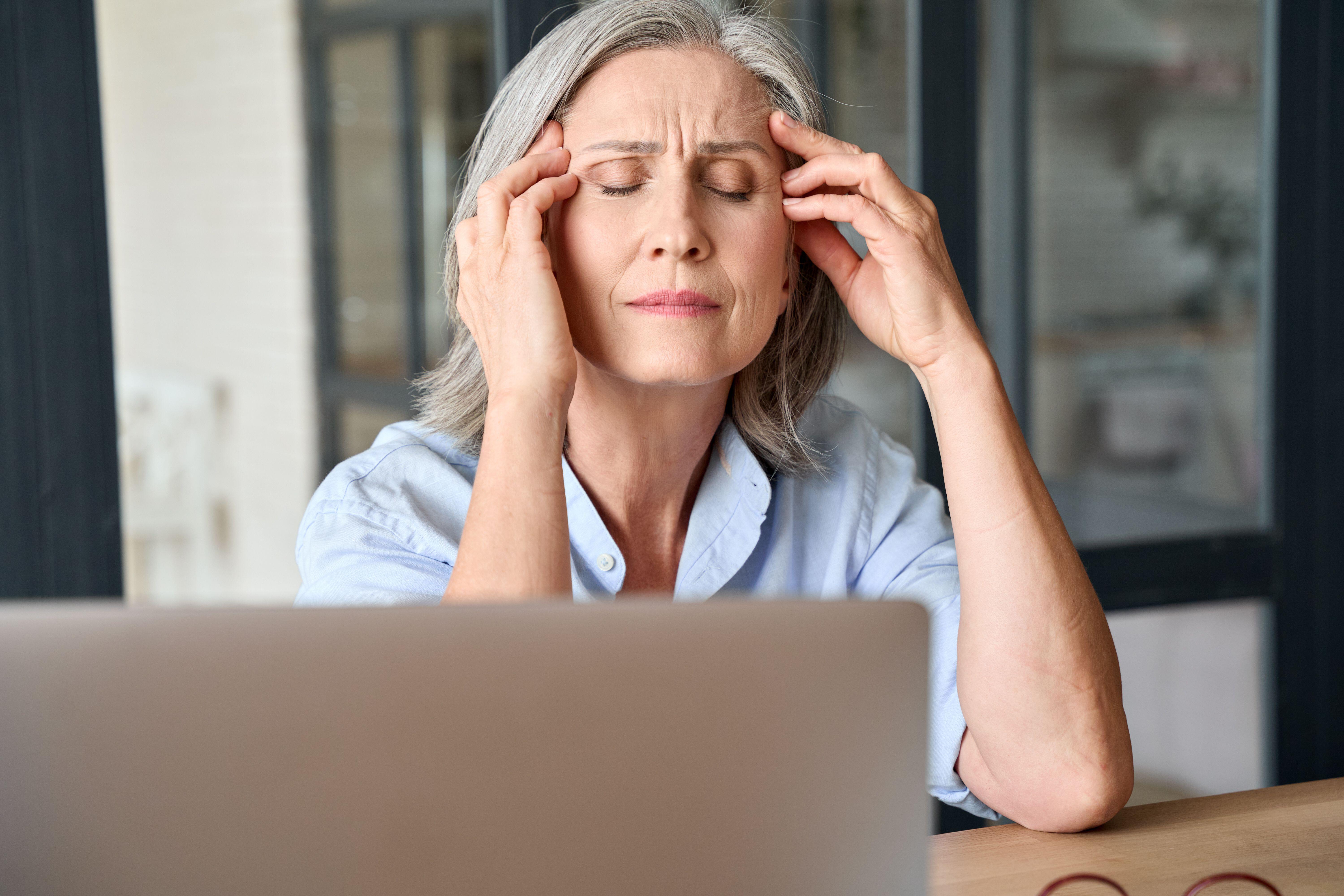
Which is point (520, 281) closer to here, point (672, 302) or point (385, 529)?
point (672, 302)

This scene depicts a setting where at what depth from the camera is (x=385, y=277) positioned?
4.91 m

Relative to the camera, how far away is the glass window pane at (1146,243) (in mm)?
5484

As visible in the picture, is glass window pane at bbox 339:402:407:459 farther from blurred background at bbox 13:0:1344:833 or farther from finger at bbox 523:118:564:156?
finger at bbox 523:118:564:156

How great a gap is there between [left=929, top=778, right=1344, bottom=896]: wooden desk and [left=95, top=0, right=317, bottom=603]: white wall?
3789mm

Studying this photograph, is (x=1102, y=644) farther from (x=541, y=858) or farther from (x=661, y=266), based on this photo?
(x=541, y=858)

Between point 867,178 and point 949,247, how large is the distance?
3.06 ft

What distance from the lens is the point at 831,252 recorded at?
4.87 feet

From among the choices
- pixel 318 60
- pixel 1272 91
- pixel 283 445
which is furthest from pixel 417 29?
pixel 1272 91

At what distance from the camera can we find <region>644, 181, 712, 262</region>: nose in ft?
4.18

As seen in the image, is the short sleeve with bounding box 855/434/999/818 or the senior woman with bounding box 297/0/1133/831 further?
the short sleeve with bounding box 855/434/999/818

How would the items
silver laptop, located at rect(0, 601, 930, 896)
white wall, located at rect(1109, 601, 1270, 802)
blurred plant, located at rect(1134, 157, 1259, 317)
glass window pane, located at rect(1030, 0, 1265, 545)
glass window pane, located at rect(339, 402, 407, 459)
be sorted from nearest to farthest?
silver laptop, located at rect(0, 601, 930, 896), white wall, located at rect(1109, 601, 1270, 802), glass window pane, located at rect(339, 402, 407, 459), glass window pane, located at rect(1030, 0, 1265, 545), blurred plant, located at rect(1134, 157, 1259, 317)

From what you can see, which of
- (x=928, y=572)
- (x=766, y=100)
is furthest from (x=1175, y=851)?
(x=766, y=100)

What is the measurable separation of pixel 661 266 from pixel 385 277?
3.85 meters

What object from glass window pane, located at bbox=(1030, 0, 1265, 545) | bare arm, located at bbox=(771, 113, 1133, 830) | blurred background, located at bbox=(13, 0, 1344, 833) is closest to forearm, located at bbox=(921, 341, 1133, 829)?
bare arm, located at bbox=(771, 113, 1133, 830)
